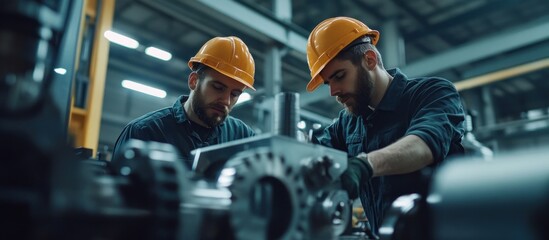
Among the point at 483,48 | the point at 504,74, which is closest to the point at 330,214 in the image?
the point at 483,48

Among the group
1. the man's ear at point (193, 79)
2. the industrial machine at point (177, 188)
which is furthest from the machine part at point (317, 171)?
the man's ear at point (193, 79)

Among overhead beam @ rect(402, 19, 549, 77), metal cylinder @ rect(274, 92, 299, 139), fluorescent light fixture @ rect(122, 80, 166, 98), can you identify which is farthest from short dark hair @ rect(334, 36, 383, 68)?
fluorescent light fixture @ rect(122, 80, 166, 98)

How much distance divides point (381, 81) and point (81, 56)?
170 cm

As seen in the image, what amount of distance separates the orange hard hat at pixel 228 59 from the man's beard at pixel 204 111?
13cm

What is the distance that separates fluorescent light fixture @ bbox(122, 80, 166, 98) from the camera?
7.59 m

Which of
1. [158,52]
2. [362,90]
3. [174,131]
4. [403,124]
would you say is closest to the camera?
[403,124]

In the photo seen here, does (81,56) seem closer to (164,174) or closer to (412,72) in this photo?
(164,174)

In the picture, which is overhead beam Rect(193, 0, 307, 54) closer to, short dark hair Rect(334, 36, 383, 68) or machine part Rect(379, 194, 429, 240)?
short dark hair Rect(334, 36, 383, 68)

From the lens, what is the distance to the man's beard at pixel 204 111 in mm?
1833

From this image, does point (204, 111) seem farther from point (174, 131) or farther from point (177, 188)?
point (177, 188)

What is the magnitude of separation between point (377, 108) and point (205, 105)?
75 centimetres

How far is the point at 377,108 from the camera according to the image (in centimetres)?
145

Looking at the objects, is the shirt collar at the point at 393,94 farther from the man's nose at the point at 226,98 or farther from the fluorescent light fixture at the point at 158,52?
the fluorescent light fixture at the point at 158,52

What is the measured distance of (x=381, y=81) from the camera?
156 cm
